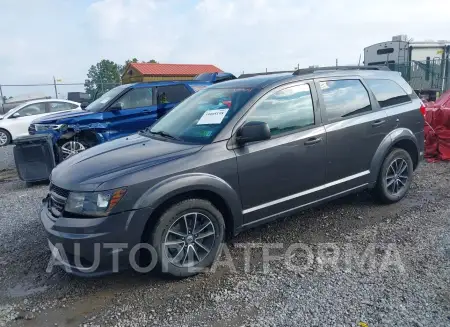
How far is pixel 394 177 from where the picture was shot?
4957mm

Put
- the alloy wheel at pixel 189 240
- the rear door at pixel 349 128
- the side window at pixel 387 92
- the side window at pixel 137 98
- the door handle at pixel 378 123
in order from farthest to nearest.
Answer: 1. the side window at pixel 137 98
2. the side window at pixel 387 92
3. the door handle at pixel 378 123
4. the rear door at pixel 349 128
5. the alloy wheel at pixel 189 240

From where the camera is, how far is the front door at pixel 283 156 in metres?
3.64

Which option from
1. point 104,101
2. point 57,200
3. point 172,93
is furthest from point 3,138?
point 57,200

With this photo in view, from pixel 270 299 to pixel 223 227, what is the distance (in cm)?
80

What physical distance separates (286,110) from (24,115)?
38.1 feet

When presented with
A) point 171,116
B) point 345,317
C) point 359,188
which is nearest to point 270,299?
point 345,317

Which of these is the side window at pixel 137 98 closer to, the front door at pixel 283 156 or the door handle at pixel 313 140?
the front door at pixel 283 156

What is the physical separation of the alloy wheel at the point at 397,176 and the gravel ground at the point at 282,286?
1.56 ft

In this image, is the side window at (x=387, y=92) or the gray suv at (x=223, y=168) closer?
the gray suv at (x=223, y=168)

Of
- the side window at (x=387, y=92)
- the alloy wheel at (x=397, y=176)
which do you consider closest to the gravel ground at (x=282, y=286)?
the alloy wheel at (x=397, y=176)

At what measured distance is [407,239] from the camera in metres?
4.01

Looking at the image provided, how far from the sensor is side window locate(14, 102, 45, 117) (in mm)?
12672

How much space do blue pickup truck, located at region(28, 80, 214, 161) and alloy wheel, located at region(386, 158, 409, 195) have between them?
17.3ft

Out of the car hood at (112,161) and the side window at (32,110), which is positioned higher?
the side window at (32,110)
